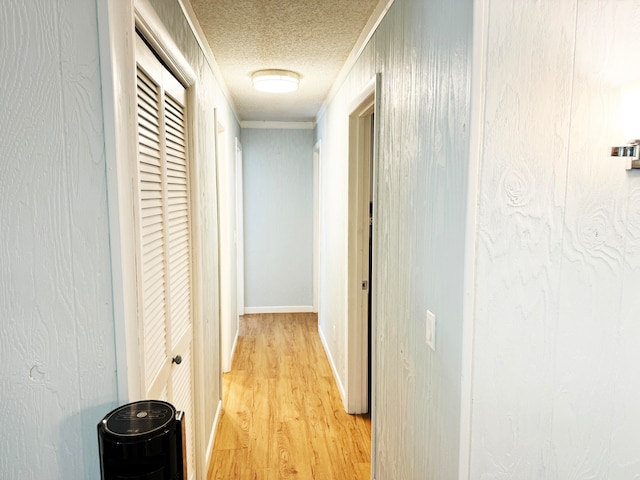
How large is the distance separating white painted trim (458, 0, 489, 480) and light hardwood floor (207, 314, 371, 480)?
1.45 metres

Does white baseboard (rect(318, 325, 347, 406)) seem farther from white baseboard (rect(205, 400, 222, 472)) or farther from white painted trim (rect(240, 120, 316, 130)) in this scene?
white painted trim (rect(240, 120, 316, 130))

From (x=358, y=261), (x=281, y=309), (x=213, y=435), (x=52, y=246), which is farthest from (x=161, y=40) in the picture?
(x=281, y=309)

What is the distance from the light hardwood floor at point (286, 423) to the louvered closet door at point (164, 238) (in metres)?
0.57

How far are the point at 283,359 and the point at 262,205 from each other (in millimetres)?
2090

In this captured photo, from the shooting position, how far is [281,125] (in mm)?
5359

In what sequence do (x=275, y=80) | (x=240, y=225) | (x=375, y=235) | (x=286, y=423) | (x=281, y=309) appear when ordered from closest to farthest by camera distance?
(x=375, y=235)
(x=286, y=423)
(x=275, y=80)
(x=240, y=225)
(x=281, y=309)

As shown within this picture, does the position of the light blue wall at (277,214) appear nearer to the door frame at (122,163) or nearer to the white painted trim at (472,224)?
the door frame at (122,163)

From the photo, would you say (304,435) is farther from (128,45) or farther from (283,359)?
(128,45)

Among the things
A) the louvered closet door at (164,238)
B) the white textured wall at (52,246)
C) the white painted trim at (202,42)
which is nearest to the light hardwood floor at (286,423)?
the louvered closet door at (164,238)

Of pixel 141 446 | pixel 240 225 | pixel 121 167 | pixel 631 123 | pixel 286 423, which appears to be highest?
pixel 631 123

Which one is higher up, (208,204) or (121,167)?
(121,167)

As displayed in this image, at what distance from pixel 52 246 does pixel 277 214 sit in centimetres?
444

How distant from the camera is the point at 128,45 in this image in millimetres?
1121

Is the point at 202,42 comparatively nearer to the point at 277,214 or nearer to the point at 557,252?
the point at 557,252
